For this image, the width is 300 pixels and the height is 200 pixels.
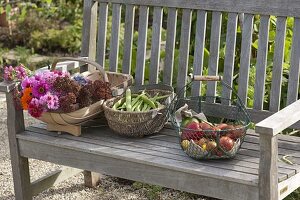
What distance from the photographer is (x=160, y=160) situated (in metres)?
3.29

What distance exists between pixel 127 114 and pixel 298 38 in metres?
0.94

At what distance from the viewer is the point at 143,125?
3.55 m

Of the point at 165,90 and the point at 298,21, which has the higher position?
the point at 298,21

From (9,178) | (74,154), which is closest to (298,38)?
(74,154)

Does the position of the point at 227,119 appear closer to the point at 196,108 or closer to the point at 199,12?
the point at 196,108

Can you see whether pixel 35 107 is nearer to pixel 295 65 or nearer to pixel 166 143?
pixel 166 143

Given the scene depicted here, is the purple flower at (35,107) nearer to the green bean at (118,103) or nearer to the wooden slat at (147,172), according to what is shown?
the wooden slat at (147,172)

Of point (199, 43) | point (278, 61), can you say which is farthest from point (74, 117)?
point (278, 61)

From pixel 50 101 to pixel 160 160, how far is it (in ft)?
2.20

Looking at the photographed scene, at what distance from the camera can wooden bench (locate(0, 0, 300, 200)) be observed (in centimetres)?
308

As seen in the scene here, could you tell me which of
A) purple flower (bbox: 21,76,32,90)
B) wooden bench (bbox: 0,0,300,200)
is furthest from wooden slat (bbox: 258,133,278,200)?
purple flower (bbox: 21,76,32,90)

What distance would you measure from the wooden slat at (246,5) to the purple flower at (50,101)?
830 millimetres

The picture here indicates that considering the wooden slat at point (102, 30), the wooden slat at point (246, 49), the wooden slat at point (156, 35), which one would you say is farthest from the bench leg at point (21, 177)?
the wooden slat at point (246, 49)

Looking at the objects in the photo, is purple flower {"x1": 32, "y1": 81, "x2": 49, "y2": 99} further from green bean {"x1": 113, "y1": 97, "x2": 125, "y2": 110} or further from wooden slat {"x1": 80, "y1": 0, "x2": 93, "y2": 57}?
wooden slat {"x1": 80, "y1": 0, "x2": 93, "y2": 57}
